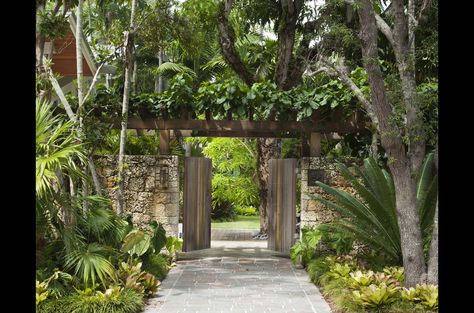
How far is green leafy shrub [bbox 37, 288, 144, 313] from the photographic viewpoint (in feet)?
22.2

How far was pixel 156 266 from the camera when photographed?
9.59 metres

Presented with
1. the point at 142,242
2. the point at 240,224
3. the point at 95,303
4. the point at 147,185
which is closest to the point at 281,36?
the point at 147,185

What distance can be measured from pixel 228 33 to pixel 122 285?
7.15m

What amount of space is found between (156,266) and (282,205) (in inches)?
143

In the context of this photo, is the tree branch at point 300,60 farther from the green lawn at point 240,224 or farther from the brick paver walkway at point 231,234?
the green lawn at point 240,224

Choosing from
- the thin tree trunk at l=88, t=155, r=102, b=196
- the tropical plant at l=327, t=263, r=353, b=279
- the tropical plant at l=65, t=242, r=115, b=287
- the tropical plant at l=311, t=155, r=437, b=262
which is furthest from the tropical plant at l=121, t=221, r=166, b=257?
the tropical plant at l=327, t=263, r=353, b=279

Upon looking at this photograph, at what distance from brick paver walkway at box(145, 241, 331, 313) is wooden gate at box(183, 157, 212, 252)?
0.26 m

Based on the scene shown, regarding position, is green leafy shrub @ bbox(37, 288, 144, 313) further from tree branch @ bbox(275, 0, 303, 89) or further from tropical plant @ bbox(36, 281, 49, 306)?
tree branch @ bbox(275, 0, 303, 89)

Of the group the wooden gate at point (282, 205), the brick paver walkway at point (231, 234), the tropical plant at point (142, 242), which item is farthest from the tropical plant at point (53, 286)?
the brick paver walkway at point (231, 234)

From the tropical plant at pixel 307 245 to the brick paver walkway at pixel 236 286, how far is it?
25 centimetres

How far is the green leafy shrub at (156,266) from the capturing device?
934cm

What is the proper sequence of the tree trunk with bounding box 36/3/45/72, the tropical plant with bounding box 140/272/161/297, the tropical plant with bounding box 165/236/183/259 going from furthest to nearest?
the tropical plant with bounding box 165/236/183/259
the tree trunk with bounding box 36/3/45/72
the tropical plant with bounding box 140/272/161/297

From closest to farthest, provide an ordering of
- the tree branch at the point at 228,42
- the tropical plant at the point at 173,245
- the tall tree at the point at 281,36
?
the tropical plant at the point at 173,245 < the tree branch at the point at 228,42 < the tall tree at the point at 281,36
